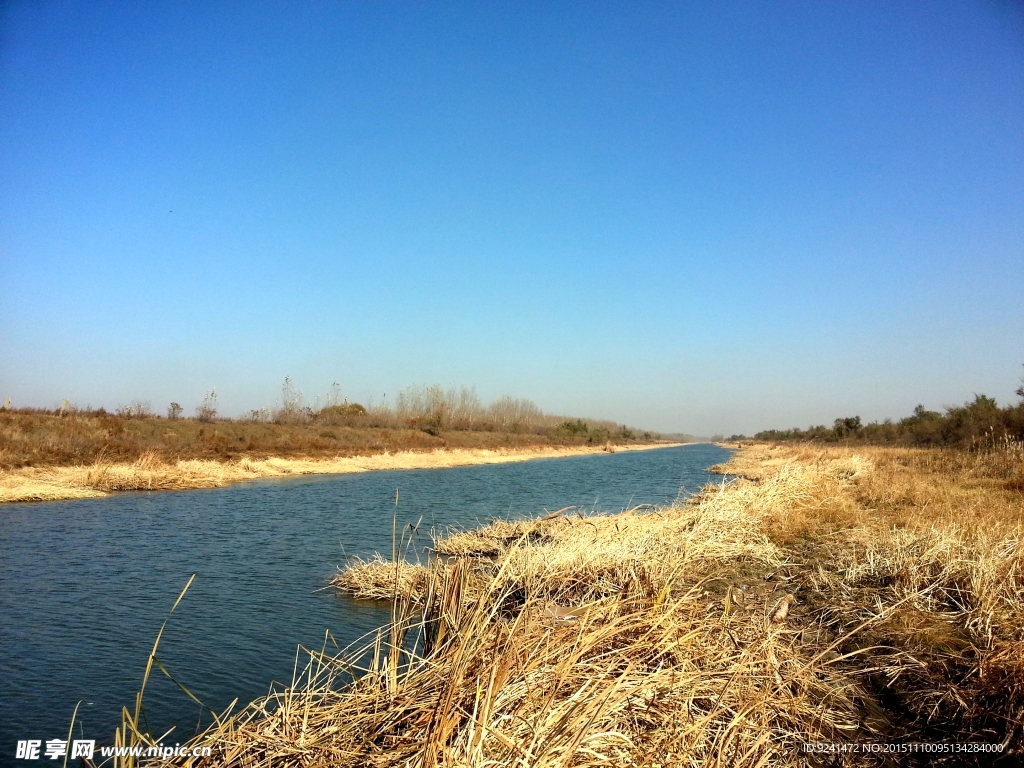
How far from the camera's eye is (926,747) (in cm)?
367

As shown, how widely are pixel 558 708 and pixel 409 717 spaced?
0.77m

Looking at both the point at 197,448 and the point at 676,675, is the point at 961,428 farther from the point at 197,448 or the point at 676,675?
the point at 197,448

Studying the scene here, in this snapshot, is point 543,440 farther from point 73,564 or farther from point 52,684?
point 52,684

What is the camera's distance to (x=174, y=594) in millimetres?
9836

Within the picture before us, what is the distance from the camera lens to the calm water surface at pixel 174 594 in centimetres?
621

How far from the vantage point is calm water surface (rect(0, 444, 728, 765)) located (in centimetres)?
621

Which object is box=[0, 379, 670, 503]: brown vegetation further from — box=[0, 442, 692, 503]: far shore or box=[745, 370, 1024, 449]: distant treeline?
box=[745, 370, 1024, 449]: distant treeline

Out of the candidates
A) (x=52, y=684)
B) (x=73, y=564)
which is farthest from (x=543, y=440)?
(x=52, y=684)

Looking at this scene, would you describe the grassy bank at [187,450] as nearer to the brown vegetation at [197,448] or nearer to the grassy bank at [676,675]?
the brown vegetation at [197,448]

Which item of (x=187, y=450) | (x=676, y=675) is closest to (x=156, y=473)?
(x=187, y=450)

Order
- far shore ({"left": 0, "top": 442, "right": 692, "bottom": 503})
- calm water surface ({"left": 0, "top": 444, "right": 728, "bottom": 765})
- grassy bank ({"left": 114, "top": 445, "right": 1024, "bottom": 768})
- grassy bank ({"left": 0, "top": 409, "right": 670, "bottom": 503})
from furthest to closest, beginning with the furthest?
grassy bank ({"left": 0, "top": 409, "right": 670, "bottom": 503}) → far shore ({"left": 0, "top": 442, "right": 692, "bottom": 503}) → calm water surface ({"left": 0, "top": 444, "right": 728, "bottom": 765}) → grassy bank ({"left": 114, "top": 445, "right": 1024, "bottom": 768})

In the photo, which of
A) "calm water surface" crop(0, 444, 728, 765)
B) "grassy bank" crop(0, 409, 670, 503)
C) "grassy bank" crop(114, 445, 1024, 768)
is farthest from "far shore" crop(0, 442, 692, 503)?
"grassy bank" crop(114, 445, 1024, 768)

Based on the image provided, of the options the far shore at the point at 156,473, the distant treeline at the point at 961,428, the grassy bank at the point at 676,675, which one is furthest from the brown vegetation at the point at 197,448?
the distant treeline at the point at 961,428

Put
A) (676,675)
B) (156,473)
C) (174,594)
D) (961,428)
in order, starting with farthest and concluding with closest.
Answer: (961,428), (156,473), (174,594), (676,675)
